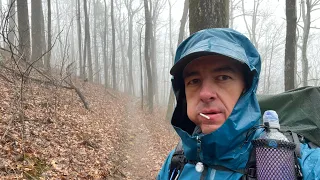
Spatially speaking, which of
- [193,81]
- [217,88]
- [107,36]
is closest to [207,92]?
[217,88]

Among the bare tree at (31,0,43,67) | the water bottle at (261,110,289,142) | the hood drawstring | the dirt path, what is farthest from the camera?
the bare tree at (31,0,43,67)

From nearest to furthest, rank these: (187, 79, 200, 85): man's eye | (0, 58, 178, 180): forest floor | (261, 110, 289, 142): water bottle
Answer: (261, 110, 289, 142): water bottle → (187, 79, 200, 85): man's eye → (0, 58, 178, 180): forest floor

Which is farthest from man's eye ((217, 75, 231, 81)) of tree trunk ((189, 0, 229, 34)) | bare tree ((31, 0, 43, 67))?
bare tree ((31, 0, 43, 67))

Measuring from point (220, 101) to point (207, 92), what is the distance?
0.35ft

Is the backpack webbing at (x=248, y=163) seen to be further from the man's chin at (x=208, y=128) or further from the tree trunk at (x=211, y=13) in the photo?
the tree trunk at (x=211, y=13)

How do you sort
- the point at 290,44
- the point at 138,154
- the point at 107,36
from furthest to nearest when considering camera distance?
the point at 107,36, the point at 138,154, the point at 290,44

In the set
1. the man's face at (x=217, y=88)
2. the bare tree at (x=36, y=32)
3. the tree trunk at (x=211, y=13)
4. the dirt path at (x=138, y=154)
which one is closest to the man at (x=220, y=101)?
the man's face at (x=217, y=88)

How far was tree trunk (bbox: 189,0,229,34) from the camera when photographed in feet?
13.1

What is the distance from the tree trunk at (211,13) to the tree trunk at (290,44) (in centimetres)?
441

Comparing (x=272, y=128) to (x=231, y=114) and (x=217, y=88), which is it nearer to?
(x=231, y=114)

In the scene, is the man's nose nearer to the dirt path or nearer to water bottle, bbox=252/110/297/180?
water bottle, bbox=252/110/297/180

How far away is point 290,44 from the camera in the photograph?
299 inches

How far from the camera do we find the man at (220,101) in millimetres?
1695

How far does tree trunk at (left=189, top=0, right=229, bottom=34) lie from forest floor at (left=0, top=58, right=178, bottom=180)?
3.86 m
